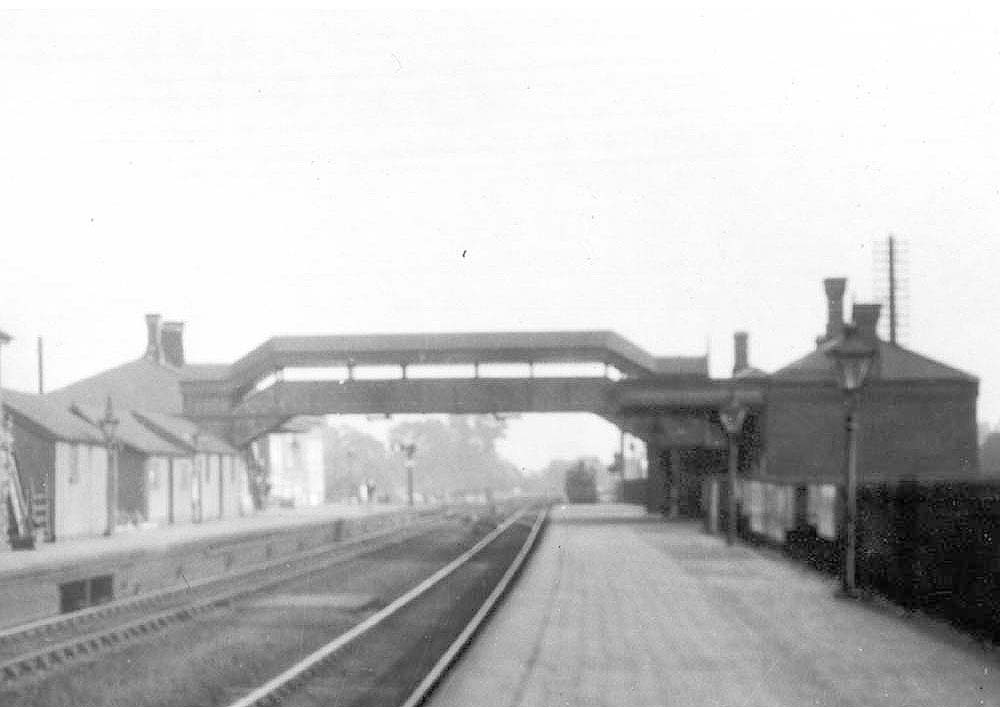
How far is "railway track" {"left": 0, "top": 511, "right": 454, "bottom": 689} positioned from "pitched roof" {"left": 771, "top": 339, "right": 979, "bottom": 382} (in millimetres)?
34526

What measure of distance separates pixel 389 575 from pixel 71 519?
16.7 meters

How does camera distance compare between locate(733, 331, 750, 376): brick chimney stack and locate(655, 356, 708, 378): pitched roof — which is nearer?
locate(655, 356, 708, 378): pitched roof

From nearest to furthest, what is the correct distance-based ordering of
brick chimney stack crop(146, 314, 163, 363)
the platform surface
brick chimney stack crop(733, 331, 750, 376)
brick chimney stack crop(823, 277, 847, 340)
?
the platform surface
brick chimney stack crop(823, 277, 847, 340)
brick chimney stack crop(146, 314, 163, 363)
brick chimney stack crop(733, 331, 750, 376)

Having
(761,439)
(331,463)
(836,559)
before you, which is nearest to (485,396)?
(761,439)

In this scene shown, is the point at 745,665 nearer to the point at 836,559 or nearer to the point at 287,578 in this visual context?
the point at 836,559

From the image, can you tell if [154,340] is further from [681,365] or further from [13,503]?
[13,503]

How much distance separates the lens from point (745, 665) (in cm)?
1308

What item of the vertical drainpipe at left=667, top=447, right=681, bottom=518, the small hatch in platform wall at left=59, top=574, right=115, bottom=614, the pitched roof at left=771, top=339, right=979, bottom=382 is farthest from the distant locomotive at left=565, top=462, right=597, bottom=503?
the small hatch in platform wall at left=59, top=574, right=115, bottom=614

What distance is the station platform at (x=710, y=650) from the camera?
11375mm

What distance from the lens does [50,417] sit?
40.7 meters

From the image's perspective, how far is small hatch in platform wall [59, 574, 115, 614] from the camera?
20.7m

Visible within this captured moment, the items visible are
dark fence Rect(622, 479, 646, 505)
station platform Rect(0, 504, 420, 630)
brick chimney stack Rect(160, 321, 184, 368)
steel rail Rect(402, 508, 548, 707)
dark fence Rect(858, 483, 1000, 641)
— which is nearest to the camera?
steel rail Rect(402, 508, 548, 707)

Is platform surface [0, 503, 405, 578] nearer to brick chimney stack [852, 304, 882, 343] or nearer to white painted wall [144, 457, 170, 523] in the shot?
white painted wall [144, 457, 170, 523]

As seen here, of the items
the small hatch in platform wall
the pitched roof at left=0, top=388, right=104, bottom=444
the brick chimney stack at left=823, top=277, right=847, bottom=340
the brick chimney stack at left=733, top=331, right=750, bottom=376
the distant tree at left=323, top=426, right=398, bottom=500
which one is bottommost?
the distant tree at left=323, top=426, right=398, bottom=500
